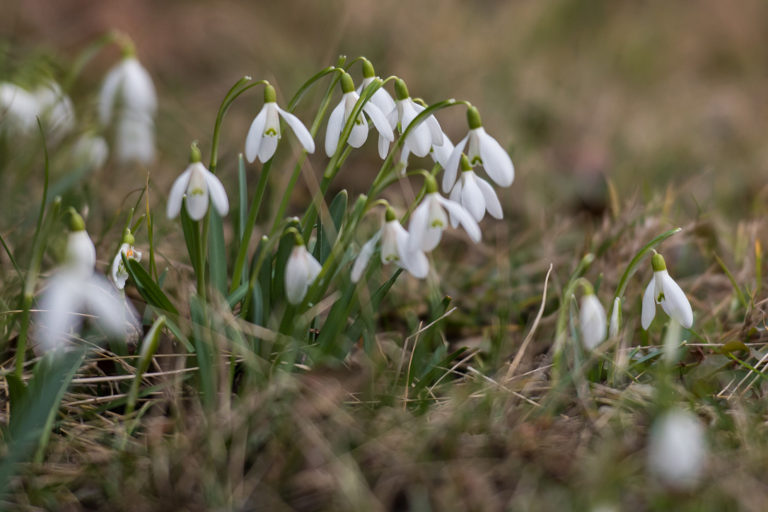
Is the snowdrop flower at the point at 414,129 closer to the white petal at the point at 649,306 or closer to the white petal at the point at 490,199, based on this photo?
the white petal at the point at 490,199

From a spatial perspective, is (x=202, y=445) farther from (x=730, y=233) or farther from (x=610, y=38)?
(x=610, y=38)

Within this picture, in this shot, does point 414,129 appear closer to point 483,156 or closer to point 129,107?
point 483,156

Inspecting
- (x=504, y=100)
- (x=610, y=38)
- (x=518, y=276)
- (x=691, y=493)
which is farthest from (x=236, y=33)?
(x=691, y=493)

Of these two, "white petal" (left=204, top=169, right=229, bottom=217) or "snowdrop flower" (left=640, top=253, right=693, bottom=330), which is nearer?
"white petal" (left=204, top=169, right=229, bottom=217)

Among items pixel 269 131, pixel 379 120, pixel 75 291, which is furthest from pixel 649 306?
pixel 75 291

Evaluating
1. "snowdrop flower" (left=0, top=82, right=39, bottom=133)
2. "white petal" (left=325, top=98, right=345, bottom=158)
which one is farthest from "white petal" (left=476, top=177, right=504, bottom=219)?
"snowdrop flower" (left=0, top=82, right=39, bottom=133)

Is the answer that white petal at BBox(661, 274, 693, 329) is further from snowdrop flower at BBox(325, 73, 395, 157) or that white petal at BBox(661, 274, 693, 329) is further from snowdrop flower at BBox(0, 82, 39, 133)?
snowdrop flower at BBox(0, 82, 39, 133)
